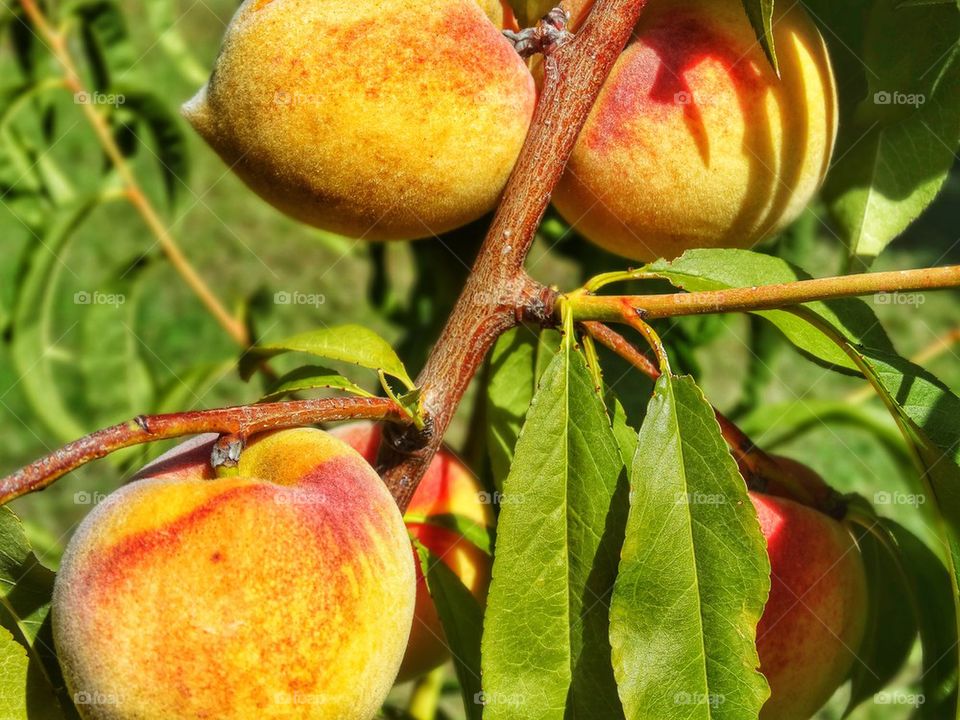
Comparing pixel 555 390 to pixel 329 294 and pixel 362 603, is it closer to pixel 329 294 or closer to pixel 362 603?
pixel 362 603

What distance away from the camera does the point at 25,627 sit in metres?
0.66

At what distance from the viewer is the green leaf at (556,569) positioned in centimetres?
66

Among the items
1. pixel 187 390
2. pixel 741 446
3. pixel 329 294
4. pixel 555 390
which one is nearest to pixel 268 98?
pixel 555 390

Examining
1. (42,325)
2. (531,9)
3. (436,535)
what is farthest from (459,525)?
(42,325)

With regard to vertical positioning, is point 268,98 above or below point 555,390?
above

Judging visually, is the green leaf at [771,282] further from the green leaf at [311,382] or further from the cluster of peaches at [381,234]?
the green leaf at [311,382]

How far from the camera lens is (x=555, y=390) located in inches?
27.8

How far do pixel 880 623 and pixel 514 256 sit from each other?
1.51ft

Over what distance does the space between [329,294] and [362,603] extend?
261 cm

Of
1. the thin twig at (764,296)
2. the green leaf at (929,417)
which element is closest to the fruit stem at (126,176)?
the thin twig at (764,296)

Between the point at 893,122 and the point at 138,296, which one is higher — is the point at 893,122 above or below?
above

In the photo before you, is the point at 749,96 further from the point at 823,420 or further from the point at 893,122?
the point at 823,420

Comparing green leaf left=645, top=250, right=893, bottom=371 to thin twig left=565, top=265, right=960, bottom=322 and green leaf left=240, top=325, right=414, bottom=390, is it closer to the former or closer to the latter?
thin twig left=565, top=265, right=960, bottom=322

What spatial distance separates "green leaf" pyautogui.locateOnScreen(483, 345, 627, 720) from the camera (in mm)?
665
